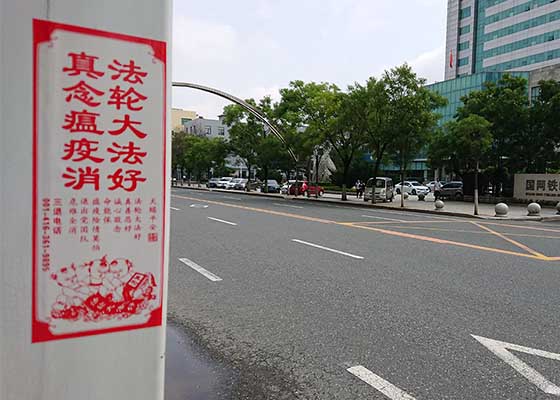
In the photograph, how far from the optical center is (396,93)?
26.9 metres

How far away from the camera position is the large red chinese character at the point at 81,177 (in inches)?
84.4

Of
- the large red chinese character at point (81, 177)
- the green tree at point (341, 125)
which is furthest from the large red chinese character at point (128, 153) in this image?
the green tree at point (341, 125)

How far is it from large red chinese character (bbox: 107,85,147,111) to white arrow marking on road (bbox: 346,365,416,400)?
8.89 feet

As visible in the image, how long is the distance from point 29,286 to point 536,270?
8.14 m

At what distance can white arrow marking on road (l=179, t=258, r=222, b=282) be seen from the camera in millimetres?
7456

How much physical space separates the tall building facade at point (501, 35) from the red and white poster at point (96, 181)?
3178 inches

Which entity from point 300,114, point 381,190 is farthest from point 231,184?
point 381,190

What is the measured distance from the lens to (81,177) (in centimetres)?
217

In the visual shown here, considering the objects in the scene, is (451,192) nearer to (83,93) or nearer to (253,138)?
(253,138)

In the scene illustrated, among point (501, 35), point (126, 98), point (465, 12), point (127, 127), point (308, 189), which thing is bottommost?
point (308, 189)

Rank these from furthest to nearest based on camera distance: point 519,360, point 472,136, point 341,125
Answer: point 341,125 → point 472,136 → point 519,360

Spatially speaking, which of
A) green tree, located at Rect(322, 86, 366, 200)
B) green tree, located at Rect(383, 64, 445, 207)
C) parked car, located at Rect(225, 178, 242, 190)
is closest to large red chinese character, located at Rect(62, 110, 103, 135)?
green tree, located at Rect(383, 64, 445, 207)

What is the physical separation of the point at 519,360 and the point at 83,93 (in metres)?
4.05

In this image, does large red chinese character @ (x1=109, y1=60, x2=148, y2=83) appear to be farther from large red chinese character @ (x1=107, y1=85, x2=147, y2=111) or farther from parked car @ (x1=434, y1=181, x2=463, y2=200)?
parked car @ (x1=434, y1=181, x2=463, y2=200)
